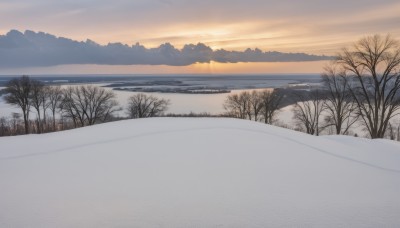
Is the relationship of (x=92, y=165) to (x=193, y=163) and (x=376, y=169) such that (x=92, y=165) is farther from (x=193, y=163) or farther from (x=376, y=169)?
(x=376, y=169)

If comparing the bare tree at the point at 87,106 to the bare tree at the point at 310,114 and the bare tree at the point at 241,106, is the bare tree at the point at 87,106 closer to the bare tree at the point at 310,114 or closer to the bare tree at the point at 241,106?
the bare tree at the point at 241,106

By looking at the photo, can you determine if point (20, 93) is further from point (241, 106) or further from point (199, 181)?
point (199, 181)

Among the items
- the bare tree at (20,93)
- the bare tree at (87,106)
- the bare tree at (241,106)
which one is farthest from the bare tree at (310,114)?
the bare tree at (20,93)

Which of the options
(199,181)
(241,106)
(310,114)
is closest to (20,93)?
(241,106)

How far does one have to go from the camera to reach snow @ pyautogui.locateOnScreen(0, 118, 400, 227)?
4707 mm

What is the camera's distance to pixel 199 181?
19.7 ft

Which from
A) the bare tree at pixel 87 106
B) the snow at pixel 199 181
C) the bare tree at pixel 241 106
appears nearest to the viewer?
the snow at pixel 199 181

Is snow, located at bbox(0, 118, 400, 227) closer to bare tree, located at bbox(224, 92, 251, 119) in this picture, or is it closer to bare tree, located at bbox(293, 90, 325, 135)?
bare tree, located at bbox(293, 90, 325, 135)

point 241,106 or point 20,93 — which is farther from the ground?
point 20,93

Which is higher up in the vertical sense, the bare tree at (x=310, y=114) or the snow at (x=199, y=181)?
the snow at (x=199, y=181)

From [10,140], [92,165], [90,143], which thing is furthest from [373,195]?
[10,140]

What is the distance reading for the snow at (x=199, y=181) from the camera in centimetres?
471

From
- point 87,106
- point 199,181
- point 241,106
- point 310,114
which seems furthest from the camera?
point 241,106

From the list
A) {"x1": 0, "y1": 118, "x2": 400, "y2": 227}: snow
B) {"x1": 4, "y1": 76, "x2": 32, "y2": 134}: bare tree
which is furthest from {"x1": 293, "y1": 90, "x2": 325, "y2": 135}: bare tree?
{"x1": 4, "y1": 76, "x2": 32, "y2": 134}: bare tree
